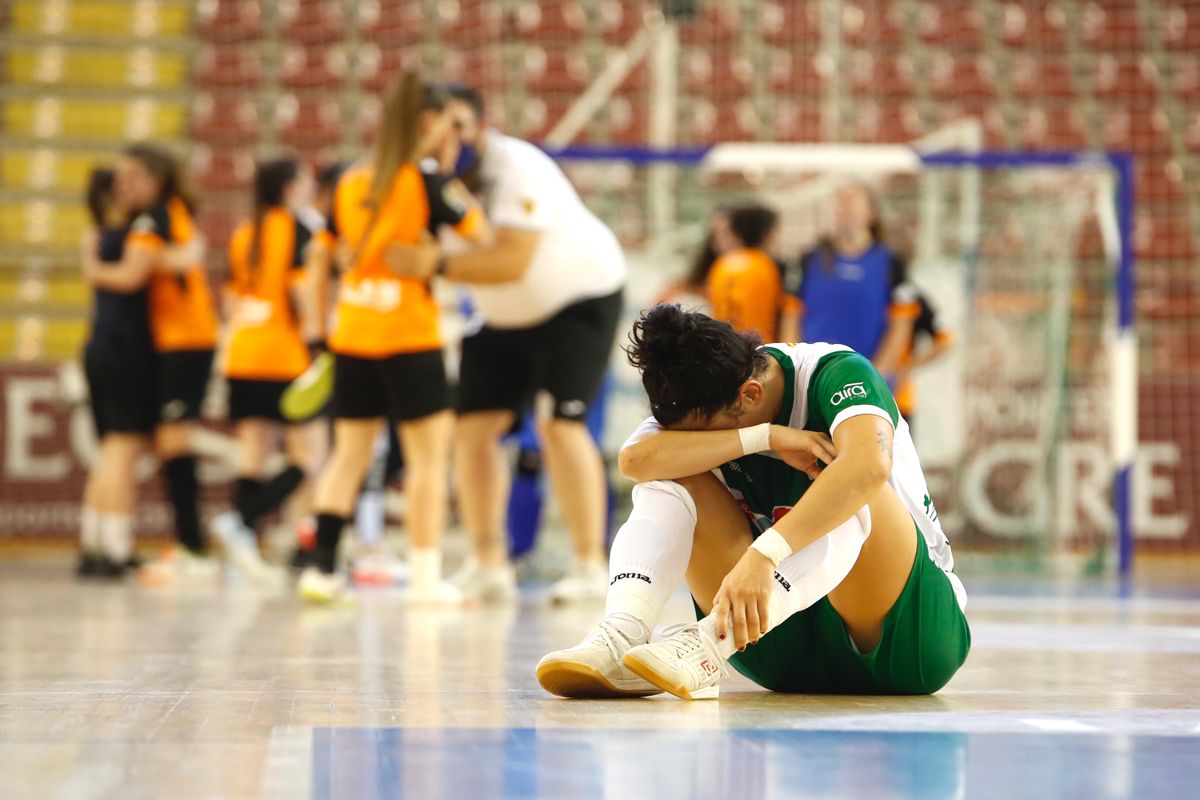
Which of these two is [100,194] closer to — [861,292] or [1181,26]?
[861,292]

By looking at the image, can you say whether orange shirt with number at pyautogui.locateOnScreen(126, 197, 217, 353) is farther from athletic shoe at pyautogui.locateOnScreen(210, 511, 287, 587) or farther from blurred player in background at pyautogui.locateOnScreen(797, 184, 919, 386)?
blurred player in background at pyautogui.locateOnScreen(797, 184, 919, 386)

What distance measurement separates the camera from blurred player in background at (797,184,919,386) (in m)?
8.03

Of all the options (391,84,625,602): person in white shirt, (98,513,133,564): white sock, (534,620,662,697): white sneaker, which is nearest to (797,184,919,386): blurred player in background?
(391,84,625,602): person in white shirt

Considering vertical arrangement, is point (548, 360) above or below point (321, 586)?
above

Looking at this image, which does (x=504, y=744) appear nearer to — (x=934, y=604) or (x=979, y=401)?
(x=934, y=604)

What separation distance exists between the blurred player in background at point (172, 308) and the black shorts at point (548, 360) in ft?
7.20

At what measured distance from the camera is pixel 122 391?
25.7 ft

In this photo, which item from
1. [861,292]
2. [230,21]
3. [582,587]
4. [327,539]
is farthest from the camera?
[230,21]

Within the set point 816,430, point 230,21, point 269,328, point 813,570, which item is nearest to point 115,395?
point 269,328

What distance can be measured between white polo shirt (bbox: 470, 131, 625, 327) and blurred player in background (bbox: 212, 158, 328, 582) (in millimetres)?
2000

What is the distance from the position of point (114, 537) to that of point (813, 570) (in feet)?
18.9

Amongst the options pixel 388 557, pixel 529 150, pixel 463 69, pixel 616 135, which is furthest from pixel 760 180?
pixel 529 150

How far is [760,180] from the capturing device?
1049 cm

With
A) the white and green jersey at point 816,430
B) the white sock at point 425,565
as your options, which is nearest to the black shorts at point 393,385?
the white sock at point 425,565
